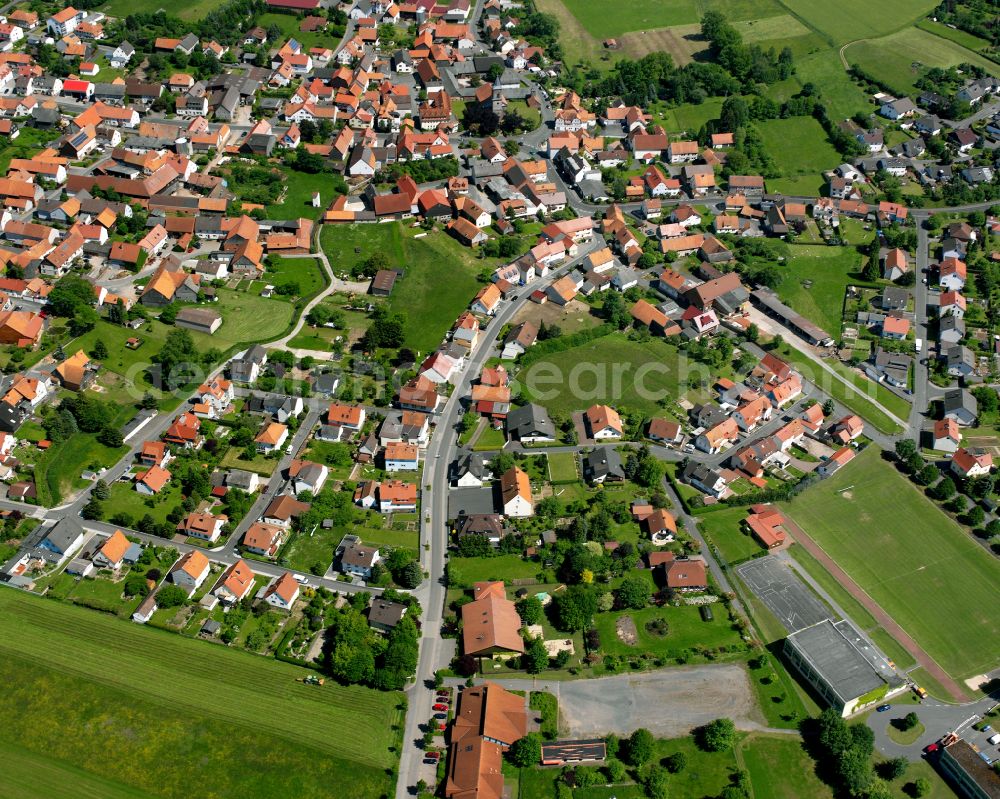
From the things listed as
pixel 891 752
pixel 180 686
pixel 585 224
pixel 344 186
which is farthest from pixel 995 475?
pixel 344 186

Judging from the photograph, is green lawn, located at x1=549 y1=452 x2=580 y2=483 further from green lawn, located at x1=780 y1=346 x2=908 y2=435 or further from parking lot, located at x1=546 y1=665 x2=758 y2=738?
green lawn, located at x1=780 y1=346 x2=908 y2=435

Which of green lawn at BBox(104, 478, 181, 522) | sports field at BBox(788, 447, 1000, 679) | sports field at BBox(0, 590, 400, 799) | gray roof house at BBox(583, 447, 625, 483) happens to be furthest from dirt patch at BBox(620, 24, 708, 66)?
sports field at BBox(0, 590, 400, 799)

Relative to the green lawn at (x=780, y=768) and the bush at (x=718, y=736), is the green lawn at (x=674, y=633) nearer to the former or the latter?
the bush at (x=718, y=736)

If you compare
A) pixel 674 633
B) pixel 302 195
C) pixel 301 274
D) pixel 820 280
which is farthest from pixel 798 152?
pixel 674 633

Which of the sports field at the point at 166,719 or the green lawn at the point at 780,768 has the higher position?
the green lawn at the point at 780,768

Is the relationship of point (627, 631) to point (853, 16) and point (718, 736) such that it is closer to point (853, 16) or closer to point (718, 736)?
point (718, 736)

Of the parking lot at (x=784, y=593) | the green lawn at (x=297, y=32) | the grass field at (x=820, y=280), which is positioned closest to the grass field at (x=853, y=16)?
the grass field at (x=820, y=280)

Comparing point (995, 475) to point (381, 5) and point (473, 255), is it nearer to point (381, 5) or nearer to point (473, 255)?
point (473, 255)
